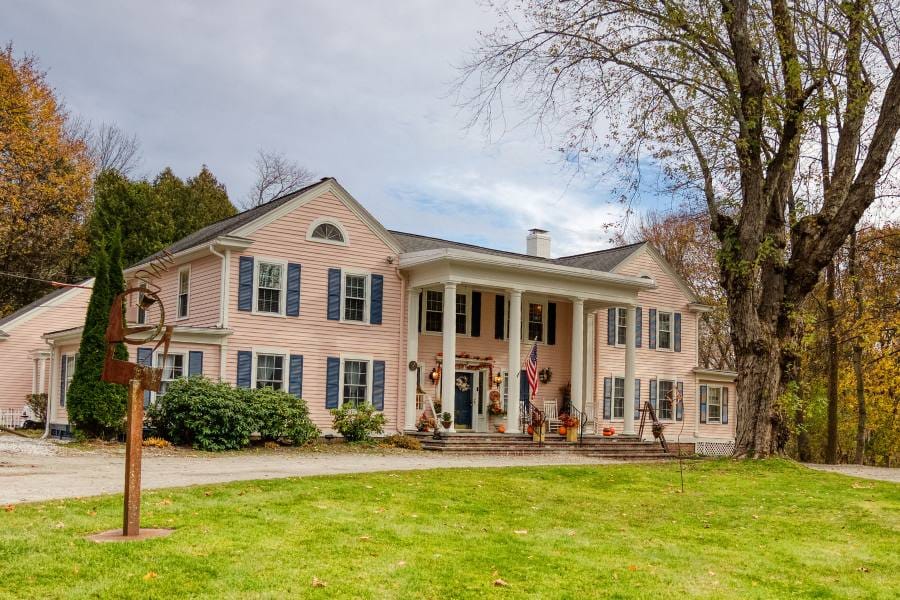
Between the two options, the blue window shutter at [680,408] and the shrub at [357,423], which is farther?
the blue window shutter at [680,408]

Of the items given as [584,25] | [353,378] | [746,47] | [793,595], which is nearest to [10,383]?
[353,378]

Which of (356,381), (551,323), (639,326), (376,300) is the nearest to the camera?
(356,381)

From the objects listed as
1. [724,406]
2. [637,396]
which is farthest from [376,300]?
[724,406]

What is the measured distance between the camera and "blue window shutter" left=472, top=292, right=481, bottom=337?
25.9 meters

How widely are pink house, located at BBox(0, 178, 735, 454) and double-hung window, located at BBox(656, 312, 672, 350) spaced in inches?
52.8

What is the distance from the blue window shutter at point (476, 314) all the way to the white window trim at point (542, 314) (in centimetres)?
160

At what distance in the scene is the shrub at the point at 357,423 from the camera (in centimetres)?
2158

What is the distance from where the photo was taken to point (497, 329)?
26.4 metres

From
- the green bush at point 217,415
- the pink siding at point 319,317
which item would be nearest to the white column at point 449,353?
the pink siding at point 319,317

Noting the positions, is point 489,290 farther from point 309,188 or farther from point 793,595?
point 793,595

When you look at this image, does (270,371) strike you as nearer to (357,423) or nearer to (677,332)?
(357,423)

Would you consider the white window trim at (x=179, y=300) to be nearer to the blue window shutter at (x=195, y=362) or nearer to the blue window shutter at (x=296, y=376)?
the blue window shutter at (x=195, y=362)

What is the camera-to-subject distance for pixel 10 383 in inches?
1092

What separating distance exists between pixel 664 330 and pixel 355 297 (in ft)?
38.4
